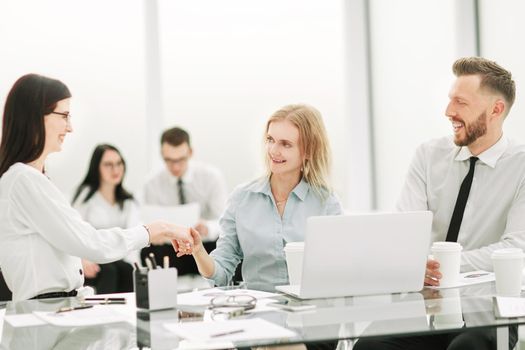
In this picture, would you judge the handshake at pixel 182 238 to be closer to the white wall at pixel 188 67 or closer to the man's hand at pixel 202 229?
the man's hand at pixel 202 229

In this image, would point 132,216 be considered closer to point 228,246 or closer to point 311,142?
point 228,246

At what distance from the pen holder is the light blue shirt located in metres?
0.67

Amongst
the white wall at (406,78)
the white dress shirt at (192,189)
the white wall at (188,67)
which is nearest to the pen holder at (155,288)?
the white wall at (406,78)

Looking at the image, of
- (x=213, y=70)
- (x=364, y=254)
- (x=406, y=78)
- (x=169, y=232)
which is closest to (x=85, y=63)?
(x=213, y=70)

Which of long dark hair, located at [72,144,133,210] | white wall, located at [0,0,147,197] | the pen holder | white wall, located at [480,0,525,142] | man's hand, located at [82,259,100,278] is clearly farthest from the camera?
white wall, located at [0,0,147,197]

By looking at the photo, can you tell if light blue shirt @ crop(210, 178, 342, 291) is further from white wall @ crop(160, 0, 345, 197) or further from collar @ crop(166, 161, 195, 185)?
white wall @ crop(160, 0, 345, 197)

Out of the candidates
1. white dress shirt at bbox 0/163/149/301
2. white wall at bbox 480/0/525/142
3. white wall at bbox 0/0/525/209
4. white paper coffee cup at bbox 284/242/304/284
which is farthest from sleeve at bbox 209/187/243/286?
white wall at bbox 0/0/525/209

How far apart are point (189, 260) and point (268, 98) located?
1.80m

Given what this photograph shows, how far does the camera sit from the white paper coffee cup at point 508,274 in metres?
2.03

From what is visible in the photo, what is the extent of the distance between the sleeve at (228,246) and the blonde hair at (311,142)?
0.20m

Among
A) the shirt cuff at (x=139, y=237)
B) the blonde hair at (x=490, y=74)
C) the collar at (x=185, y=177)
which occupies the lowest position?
the shirt cuff at (x=139, y=237)

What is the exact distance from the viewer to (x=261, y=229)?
2.67m

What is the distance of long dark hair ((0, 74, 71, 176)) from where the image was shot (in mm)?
2512

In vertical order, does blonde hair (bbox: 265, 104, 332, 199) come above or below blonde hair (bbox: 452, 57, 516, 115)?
below
